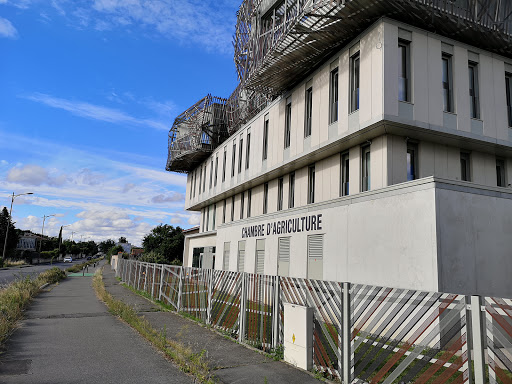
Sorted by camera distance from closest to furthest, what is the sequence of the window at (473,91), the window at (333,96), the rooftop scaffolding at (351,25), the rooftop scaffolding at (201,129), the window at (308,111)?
the rooftop scaffolding at (351,25), the window at (473,91), the window at (333,96), the window at (308,111), the rooftop scaffolding at (201,129)

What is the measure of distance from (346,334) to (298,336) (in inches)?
46.2

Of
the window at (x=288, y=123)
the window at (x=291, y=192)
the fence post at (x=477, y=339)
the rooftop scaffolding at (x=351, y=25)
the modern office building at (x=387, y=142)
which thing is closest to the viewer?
the fence post at (x=477, y=339)

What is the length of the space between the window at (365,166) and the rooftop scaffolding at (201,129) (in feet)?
66.6

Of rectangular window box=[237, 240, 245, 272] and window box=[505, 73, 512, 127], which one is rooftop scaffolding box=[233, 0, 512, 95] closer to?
window box=[505, 73, 512, 127]

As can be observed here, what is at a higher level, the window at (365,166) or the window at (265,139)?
the window at (265,139)

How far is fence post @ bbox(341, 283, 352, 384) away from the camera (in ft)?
20.9

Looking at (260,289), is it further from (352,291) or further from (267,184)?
(267,184)

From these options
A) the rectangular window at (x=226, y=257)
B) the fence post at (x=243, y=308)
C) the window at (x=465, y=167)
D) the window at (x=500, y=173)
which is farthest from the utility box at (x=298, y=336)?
the rectangular window at (x=226, y=257)

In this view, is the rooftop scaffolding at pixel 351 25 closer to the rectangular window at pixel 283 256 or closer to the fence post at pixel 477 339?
the rectangular window at pixel 283 256

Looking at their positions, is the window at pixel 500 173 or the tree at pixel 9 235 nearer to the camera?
the window at pixel 500 173

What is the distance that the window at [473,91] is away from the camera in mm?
17281

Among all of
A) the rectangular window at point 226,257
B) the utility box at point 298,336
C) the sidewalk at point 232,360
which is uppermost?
the rectangular window at point 226,257

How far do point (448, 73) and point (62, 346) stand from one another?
17.6 metres

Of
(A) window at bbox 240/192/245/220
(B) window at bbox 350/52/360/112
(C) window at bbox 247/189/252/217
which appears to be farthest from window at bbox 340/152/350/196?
(A) window at bbox 240/192/245/220
